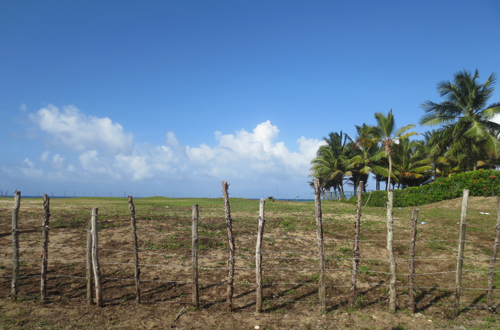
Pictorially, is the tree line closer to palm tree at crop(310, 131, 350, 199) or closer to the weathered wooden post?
palm tree at crop(310, 131, 350, 199)

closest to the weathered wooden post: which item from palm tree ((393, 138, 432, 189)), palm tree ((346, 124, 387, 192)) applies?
palm tree ((346, 124, 387, 192))

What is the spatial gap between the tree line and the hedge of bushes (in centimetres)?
379

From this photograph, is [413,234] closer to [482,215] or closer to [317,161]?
[482,215]

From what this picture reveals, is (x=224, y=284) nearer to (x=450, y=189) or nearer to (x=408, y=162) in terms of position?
(x=450, y=189)

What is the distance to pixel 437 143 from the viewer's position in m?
29.8

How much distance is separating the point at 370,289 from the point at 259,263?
144 inches

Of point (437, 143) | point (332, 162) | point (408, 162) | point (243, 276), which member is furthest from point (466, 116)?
point (243, 276)

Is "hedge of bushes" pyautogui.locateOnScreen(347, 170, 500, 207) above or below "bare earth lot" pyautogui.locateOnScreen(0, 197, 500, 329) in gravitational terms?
above

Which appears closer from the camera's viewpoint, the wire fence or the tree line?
the wire fence

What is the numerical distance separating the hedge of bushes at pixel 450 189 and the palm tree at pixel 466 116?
5.00 metres

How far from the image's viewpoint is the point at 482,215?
55.5 feet

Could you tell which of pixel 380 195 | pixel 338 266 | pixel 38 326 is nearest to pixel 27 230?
pixel 38 326

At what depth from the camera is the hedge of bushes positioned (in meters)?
21.5

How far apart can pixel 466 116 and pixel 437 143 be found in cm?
396
